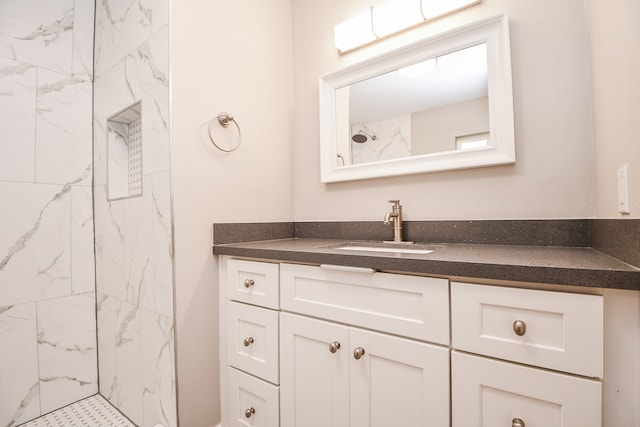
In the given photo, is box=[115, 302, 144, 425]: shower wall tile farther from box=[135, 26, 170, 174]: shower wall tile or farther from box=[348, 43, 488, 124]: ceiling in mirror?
box=[348, 43, 488, 124]: ceiling in mirror

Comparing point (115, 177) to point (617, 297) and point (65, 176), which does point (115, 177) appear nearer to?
point (65, 176)

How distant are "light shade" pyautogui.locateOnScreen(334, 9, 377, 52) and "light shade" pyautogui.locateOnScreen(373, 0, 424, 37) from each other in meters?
0.04

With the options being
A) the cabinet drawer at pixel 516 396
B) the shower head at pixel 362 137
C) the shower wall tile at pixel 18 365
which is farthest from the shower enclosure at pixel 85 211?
the cabinet drawer at pixel 516 396

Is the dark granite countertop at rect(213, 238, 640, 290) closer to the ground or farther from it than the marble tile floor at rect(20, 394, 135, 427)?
farther from it

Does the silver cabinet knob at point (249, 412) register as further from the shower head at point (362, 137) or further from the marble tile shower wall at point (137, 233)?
the shower head at point (362, 137)

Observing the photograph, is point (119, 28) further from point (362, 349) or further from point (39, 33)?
point (362, 349)

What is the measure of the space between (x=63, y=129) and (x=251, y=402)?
1.73 metres

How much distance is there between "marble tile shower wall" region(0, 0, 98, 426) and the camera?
1455 millimetres

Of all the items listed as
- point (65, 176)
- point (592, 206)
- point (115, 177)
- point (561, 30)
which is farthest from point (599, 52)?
point (65, 176)

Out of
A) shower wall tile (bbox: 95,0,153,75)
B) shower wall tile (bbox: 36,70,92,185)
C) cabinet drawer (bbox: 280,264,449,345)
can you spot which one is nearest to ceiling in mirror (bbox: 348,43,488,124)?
cabinet drawer (bbox: 280,264,449,345)

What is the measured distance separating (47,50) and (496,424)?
8.15ft

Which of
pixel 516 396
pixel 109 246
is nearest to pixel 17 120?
pixel 109 246

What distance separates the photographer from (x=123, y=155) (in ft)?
5.45

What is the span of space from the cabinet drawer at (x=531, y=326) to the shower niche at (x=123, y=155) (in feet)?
5.22
